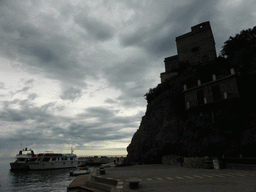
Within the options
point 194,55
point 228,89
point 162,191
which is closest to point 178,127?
point 228,89

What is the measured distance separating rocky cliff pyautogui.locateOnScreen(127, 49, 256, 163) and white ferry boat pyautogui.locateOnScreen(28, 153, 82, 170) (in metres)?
41.6

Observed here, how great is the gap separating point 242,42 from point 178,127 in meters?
24.3

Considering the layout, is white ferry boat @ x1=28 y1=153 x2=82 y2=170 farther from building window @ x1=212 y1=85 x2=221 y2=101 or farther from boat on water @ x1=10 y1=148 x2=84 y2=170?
building window @ x1=212 y1=85 x2=221 y2=101

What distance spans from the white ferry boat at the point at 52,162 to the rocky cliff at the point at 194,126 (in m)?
41.6

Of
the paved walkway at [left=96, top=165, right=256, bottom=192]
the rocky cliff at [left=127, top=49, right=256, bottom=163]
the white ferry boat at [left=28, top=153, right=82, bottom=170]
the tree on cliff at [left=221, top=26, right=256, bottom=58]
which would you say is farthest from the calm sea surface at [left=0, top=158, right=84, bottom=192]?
the tree on cliff at [left=221, top=26, right=256, bottom=58]

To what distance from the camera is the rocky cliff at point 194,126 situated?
27.9m

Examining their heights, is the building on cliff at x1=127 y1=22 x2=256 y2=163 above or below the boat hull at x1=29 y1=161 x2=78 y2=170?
above

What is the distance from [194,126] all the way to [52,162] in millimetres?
61342

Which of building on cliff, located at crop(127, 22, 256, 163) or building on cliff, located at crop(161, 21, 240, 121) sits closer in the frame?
building on cliff, located at crop(127, 22, 256, 163)

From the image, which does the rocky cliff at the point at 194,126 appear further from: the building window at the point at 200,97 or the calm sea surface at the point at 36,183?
the calm sea surface at the point at 36,183

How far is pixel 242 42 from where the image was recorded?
39.2 meters

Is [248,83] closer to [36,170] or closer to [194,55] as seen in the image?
[194,55]

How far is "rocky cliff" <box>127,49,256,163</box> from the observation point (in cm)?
2788

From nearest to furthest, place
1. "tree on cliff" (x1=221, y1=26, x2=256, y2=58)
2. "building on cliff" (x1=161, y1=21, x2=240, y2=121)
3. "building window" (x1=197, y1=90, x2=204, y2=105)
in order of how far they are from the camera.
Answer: "building on cliff" (x1=161, y1=21, x2=240, y2=121) → "building window" (x1=197, y1=90, x2=204, y2=105) → "tree on cliff" (x1=221, y1=26, x2=256, y2=58)
